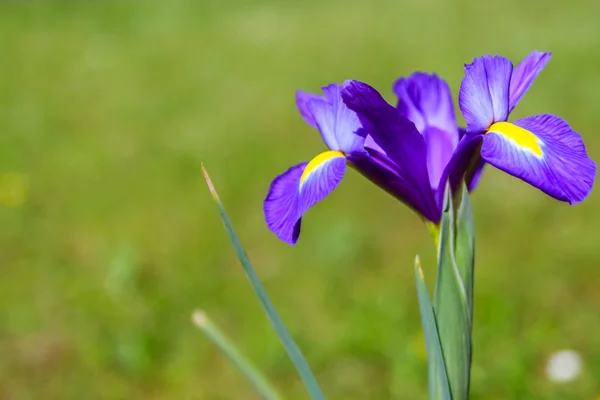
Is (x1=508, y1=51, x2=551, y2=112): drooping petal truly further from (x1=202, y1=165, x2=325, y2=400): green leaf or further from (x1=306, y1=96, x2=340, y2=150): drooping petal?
(x1=202, y1=165, x2=325, y2=400): green leaf

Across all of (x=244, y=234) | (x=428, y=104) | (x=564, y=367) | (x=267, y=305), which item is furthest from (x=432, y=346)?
(x=244, y=234)

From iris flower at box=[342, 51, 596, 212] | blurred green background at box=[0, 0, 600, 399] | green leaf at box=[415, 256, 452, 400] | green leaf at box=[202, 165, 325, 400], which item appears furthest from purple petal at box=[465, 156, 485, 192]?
blurred green background at box=[0, 0, 600, 399]

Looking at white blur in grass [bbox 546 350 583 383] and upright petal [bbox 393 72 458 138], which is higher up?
upright petal [bbox 393 72 458 138]

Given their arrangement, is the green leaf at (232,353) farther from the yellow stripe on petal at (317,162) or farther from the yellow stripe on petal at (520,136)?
the yellow stripe on petal at (520,136)

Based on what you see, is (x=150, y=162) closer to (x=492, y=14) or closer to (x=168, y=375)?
(x=168, y=375)

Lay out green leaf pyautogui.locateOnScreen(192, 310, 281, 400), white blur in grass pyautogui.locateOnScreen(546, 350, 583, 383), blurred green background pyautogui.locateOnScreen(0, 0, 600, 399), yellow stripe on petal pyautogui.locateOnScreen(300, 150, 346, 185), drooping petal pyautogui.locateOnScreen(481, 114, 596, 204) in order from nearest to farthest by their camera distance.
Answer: drooping petal pyautogui.locateOnScreen(481, 114, 596, 204) < yellow stripe on petal pyautogui.locateOnScreen(300, 150, 346, 185) < green leaf pyautogui.locateOnScreen(192, 310, 281, 400) < white blur in grass pyautogui.locateOnScreen(546, 350, 583, 383) < blurred green background pyautogui.locateOnScreen(0, 0, 600, 399)
